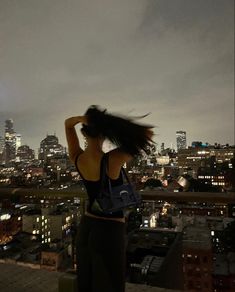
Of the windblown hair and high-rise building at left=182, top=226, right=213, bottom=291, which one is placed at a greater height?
the windblown hair

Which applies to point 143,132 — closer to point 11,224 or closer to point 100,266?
point 100,266

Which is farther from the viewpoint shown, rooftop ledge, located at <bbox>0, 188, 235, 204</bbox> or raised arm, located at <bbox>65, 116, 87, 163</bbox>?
rooftop ledge, located at <bbox>0, 188, 235, 204</bbox>

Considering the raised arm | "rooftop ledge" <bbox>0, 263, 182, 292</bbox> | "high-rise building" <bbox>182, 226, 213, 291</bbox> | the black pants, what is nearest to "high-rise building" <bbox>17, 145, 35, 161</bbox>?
"high-rise building" <bbox>182, 226, 213, 291</bbox>

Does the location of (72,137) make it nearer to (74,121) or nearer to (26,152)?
(74,121)

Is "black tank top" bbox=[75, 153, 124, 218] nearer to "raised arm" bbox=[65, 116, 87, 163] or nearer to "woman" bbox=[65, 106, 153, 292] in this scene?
"woman" bbox=[65, 106, 153, 292]

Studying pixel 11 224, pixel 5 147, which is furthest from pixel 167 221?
pixel 5 147

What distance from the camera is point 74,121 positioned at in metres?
1.57

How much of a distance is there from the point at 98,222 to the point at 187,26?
8.18 metres

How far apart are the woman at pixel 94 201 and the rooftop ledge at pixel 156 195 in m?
0.81

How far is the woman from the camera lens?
1.38 metres

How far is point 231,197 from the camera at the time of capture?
1.97 metres

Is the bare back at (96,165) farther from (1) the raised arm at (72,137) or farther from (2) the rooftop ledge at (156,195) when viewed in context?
(2) the rooftop ledge at (156,195)

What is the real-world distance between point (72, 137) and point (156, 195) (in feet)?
2.88

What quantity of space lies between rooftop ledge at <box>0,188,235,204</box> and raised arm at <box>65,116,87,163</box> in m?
0.83
